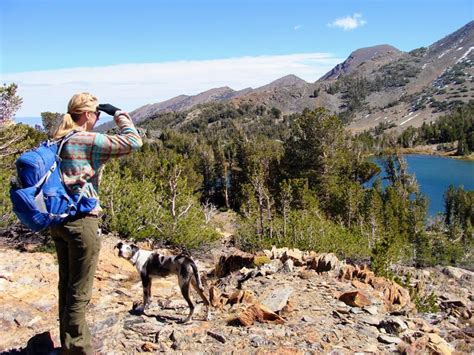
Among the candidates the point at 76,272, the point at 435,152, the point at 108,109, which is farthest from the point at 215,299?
the point at 435,152

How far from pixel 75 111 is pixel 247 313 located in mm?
4054

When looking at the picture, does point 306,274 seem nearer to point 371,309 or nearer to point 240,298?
point 371,309

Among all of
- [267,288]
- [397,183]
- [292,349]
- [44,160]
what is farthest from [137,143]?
[397,183]

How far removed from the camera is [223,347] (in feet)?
19.1

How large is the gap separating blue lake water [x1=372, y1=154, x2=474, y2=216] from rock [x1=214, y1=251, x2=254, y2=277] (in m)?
69.3

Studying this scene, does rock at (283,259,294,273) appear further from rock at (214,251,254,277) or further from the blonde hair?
the blonde hair

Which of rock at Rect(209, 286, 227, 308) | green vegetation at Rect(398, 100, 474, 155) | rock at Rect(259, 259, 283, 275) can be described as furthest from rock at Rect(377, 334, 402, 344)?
green vegetation at Rect(398, 100, 474, 155)

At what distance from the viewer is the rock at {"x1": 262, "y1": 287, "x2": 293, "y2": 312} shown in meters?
7.19

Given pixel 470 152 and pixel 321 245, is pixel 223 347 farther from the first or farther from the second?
pixel 470 152

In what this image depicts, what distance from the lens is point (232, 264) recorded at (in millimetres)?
10297

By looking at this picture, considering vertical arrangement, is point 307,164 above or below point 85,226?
below

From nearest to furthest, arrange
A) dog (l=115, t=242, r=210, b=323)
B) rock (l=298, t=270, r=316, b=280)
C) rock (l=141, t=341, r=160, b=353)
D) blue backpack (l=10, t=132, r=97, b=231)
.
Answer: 1. blue backpack (l=10, t=132, r=97, b=231)
2. rock (l=141, t=341, r=160, b=353)
3. dog (l=115, t=242, r=210, b=323)
4. rock (l=298, t=270, r=316, b=280)

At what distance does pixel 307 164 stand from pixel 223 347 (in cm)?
4069

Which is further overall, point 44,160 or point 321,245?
point 321,245
